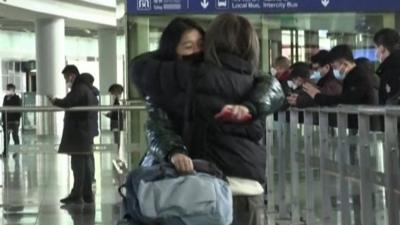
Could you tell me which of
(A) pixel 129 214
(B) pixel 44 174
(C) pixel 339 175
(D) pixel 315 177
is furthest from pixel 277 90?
(B) pixel 44 174

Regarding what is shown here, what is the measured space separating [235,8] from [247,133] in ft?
25.6

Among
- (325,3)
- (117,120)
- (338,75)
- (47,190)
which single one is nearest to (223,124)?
(338,75)

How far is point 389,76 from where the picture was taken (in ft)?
21.6

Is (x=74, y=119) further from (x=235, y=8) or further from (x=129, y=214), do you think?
(x=129, y=214)

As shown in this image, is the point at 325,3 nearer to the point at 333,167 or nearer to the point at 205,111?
the point at 333,167

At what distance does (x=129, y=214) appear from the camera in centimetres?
330

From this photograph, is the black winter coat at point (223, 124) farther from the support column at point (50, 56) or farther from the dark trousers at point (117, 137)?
the support column at point (50, 56)

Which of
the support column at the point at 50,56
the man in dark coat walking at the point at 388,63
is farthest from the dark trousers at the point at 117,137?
the support column at the point at 50,56

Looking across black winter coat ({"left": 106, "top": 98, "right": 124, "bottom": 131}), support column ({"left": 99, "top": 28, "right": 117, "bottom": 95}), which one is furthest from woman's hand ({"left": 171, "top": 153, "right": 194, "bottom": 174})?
support column ({"left": 99, "top": 28, "right": 117, "bottom": 95})

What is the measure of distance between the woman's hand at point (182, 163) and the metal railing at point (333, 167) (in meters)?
1.17

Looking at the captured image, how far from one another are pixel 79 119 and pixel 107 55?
85.9 feet

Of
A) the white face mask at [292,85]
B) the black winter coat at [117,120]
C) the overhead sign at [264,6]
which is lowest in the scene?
the black winter coat at [117,120]

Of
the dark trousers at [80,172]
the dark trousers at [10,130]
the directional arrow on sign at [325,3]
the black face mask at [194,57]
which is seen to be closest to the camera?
the black face mask at [194,57]

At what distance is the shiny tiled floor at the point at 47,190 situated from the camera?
29.4 ft
